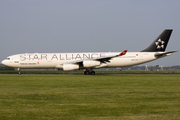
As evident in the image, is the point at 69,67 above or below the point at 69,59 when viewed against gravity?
below

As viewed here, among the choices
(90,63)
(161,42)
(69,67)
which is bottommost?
(69,67)

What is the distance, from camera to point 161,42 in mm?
32156

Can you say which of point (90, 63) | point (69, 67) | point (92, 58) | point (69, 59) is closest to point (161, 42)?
point (92, 58)

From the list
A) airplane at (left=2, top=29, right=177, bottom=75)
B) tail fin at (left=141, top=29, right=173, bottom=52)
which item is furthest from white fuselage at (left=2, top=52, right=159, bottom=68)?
tail fin at (left=141, top=29, right=173, bottom=52)

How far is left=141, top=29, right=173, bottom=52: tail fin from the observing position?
1267 inches

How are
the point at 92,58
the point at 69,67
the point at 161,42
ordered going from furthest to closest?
1. the point at 161,42
2. the point at 92,58
3. the point at 69,67

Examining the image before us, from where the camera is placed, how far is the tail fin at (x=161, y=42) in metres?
32.2

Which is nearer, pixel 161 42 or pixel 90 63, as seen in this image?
pixel 90 63

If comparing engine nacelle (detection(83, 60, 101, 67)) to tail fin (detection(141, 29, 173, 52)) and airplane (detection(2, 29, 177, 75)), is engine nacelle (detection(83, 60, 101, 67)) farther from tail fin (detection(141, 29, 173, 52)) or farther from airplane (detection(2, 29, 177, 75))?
tail fin (detection(141, 29, 173, 52))

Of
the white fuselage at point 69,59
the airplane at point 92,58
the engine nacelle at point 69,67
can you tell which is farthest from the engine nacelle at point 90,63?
the white fuselage at point 69,59

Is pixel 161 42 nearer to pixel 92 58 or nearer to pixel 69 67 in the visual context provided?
pixel 92 58

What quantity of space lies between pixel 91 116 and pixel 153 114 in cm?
182

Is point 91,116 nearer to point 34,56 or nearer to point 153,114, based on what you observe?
point 153,114

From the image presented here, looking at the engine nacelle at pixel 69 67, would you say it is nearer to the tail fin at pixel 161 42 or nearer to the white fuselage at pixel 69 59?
the white fuselage at pixel 69 59
